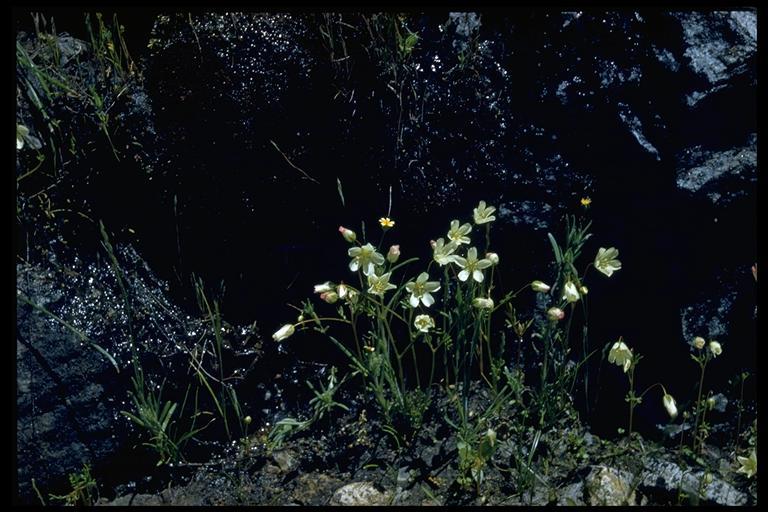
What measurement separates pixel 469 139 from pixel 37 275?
6.40 ft

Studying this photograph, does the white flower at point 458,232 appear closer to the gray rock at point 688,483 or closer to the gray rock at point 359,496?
the gray rock at point 359,496

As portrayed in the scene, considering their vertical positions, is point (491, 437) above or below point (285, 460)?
above

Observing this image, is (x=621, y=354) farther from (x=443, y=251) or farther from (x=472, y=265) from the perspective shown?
(x=443, y=251)

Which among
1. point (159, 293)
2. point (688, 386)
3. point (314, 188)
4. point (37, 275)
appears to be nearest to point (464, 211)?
point (314, 188)

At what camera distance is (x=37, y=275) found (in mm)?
2680

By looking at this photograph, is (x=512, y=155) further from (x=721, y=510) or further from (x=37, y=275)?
(x=37, y=275)

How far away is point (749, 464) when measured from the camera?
2371mm

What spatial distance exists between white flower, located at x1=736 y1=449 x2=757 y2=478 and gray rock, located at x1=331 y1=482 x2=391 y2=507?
1.36m

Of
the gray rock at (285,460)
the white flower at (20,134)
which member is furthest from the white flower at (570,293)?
the white flower at (20,134)

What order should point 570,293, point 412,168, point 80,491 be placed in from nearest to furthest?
point 570,293 → point 80,491 → point 412,168

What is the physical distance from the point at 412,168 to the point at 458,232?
0.45m

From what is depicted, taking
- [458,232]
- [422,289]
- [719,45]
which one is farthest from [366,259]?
[719,45]

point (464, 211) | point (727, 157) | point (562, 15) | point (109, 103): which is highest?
point (562, 15)

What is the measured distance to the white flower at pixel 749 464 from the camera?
7.72 ft
